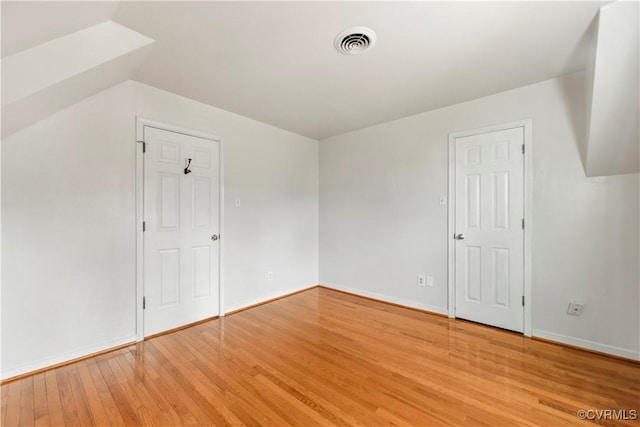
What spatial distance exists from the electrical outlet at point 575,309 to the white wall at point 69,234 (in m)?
4.00

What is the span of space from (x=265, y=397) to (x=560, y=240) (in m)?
2.83

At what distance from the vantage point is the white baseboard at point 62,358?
6.31 feet

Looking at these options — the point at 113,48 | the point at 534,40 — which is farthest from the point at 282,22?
the point at 534,40

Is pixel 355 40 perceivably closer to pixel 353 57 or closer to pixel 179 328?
pixel 353 57

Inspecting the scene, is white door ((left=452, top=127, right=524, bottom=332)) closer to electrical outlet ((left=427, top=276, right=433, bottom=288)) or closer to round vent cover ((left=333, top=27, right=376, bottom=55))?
electrical outlet ((left=427, top=276, right=433, bottom=288))

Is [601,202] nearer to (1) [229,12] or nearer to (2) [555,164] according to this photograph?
(2) [555,164]

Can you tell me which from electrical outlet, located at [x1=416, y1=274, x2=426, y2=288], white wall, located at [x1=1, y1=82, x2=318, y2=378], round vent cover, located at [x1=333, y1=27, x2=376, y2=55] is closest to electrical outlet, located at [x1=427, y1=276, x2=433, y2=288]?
electrical outlet, located at [x1=416, y1=274, x2=426, y2=288]

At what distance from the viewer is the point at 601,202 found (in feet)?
7.50

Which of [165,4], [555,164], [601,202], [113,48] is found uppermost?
[165,4]

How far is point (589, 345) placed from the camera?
2316 millimetres

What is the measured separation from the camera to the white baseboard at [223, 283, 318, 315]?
10.8 feet

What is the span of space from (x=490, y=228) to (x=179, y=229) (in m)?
3.29

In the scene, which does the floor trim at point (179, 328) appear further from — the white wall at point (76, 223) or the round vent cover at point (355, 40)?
the round vent cover at point (355, 40)

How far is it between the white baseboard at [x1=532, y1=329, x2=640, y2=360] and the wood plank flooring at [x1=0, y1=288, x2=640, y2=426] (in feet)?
0.29
